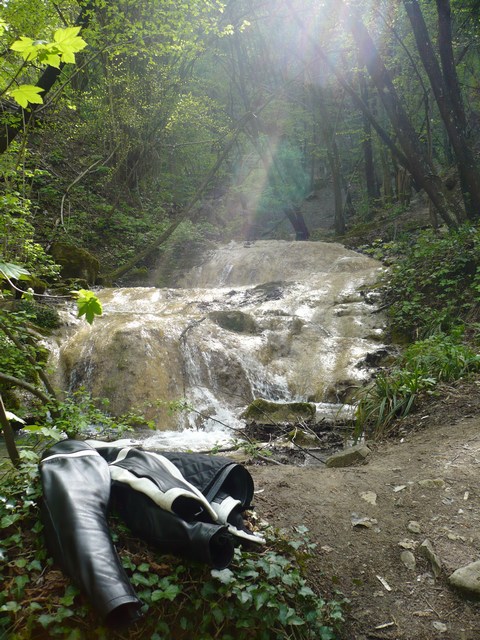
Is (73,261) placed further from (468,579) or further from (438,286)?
(468,579)

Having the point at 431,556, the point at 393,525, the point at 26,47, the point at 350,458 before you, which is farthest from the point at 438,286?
the point at 26,47

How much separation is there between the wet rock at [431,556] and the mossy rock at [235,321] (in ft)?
20.3

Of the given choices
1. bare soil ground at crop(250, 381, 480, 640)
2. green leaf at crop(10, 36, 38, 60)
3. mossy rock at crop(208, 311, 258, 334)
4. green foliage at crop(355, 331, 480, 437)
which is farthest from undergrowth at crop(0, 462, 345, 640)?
mossy rock at crop(208, 311, 258, 334)

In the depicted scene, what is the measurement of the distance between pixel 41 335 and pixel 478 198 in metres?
7.86

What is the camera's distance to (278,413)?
6.20 m

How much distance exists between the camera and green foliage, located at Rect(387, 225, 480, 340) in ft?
24.1

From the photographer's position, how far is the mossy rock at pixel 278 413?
608 centimetres

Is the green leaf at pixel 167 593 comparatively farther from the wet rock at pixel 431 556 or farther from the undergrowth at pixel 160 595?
the wet rock at pixel 431 556

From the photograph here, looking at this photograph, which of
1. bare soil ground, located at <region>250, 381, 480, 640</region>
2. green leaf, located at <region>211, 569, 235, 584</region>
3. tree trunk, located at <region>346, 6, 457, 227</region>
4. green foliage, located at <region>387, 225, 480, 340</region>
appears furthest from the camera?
tree trunk, located at <region>346, 6, 457, 227</region>

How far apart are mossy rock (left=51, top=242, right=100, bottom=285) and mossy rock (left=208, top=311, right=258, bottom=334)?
149 inches

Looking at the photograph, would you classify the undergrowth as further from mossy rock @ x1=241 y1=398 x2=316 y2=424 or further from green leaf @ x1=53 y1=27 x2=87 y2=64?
mossy rock @ x1=241 y1=398 x2=316 y2=424

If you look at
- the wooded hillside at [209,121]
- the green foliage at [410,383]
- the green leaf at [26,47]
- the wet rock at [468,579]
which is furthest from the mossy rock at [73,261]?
the wet rock at [468,579]

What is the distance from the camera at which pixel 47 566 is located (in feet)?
6.32

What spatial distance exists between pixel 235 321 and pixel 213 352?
123cm
